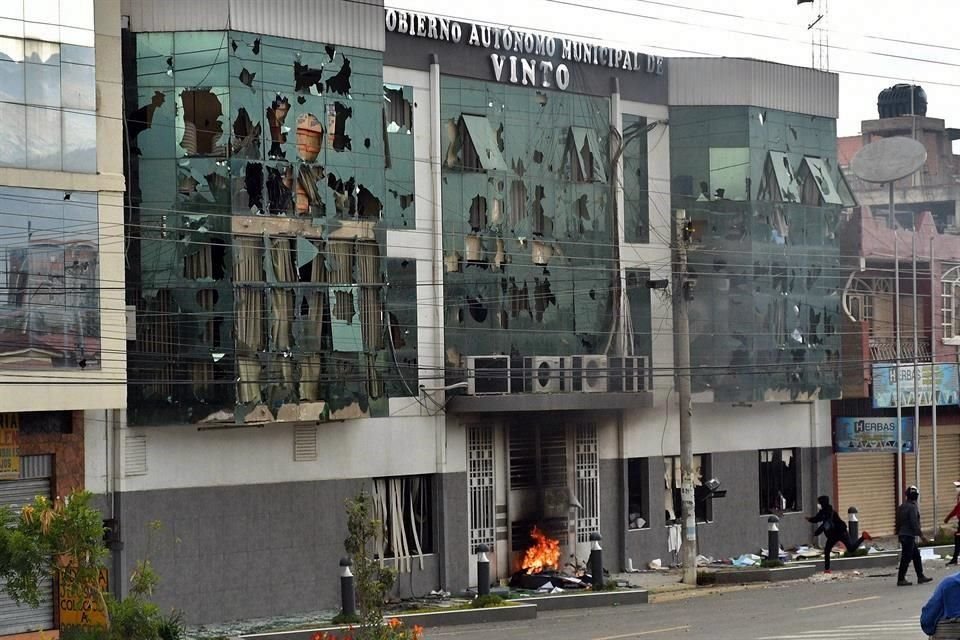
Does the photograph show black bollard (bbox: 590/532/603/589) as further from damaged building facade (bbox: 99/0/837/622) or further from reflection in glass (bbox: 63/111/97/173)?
reflection in glass (bbox: 63/111/97/173)

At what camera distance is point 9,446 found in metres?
25.8

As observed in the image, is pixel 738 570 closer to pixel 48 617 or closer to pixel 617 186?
pixel 617 186

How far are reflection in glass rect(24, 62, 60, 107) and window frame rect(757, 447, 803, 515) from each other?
21584mm

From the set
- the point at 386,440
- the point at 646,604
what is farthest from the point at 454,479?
the point at 646,604

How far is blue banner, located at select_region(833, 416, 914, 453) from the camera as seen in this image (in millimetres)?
41969

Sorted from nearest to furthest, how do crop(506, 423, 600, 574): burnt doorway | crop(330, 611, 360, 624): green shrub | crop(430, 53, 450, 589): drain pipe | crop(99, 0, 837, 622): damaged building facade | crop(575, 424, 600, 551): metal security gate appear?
crop(330, 611, 360, 624): green shrub → crop(99, 0, 837, 622): damaged building facade → crop(430, 53, 450, 589): drain pipe → crop(506, 423, 600, 574): burnt doorway → crop(575, 424, 600, 551): metal security gate

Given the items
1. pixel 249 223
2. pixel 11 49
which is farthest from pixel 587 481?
pixel 11 49

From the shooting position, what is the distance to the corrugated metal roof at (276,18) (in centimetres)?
2830

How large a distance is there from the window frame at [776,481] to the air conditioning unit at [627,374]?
6226 mm

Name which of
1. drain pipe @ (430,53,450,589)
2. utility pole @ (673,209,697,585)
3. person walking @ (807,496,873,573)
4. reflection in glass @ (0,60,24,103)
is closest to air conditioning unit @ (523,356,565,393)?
drain pipe @ (430,53,450,589)

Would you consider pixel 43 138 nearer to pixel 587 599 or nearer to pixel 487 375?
pixel 487 375

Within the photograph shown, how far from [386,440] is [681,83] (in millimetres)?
12241

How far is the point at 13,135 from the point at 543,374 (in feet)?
42.5

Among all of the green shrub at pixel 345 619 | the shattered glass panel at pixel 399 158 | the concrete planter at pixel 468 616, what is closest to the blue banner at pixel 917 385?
the shattered glass panel at pixel 399 158
